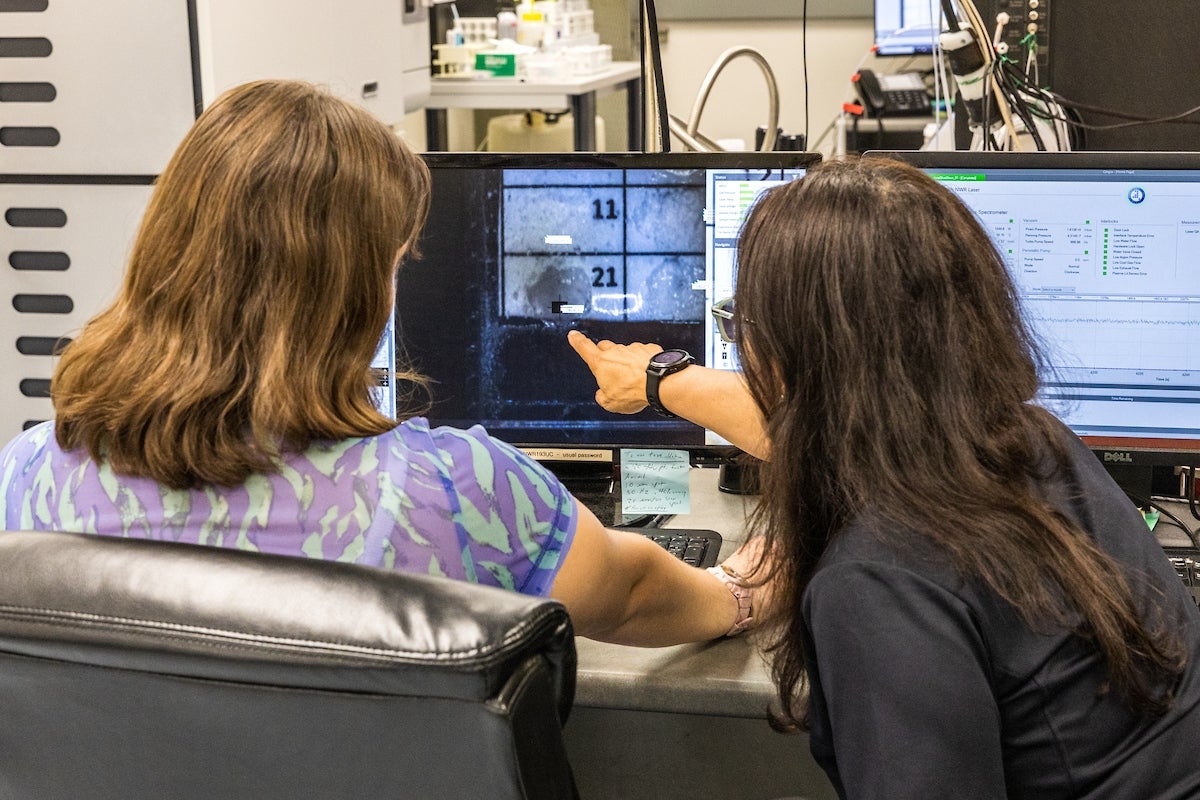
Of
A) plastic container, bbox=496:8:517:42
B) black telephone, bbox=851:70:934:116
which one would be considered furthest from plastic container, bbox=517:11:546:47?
black telephone, bbox=851:70:934:116

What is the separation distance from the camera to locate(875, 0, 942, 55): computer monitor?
4250mm

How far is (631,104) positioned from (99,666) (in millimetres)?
3842

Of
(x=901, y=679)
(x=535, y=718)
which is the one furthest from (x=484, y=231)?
(x=535, y=718)

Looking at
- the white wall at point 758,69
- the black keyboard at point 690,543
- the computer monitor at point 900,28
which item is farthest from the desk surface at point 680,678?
the white wall at point 758,69

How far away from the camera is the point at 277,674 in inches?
22.1

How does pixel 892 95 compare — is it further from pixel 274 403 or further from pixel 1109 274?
pixel 274 403

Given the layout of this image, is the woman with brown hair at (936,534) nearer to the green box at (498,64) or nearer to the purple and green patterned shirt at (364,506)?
the purple and green patterned shirt at (364,506)

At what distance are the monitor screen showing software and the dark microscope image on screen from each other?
0.99 ft

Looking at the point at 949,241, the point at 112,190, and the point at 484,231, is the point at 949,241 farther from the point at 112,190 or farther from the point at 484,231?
the point at 112,190

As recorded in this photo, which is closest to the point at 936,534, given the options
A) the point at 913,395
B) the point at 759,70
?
the point at 913,395

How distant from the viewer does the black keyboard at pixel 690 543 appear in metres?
1.31

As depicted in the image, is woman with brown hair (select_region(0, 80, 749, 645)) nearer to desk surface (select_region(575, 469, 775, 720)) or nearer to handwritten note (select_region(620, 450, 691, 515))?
desk surface (select_region(575, 469, 775, 720))

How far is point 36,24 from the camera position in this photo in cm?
149

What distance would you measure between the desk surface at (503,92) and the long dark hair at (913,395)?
2.61m
